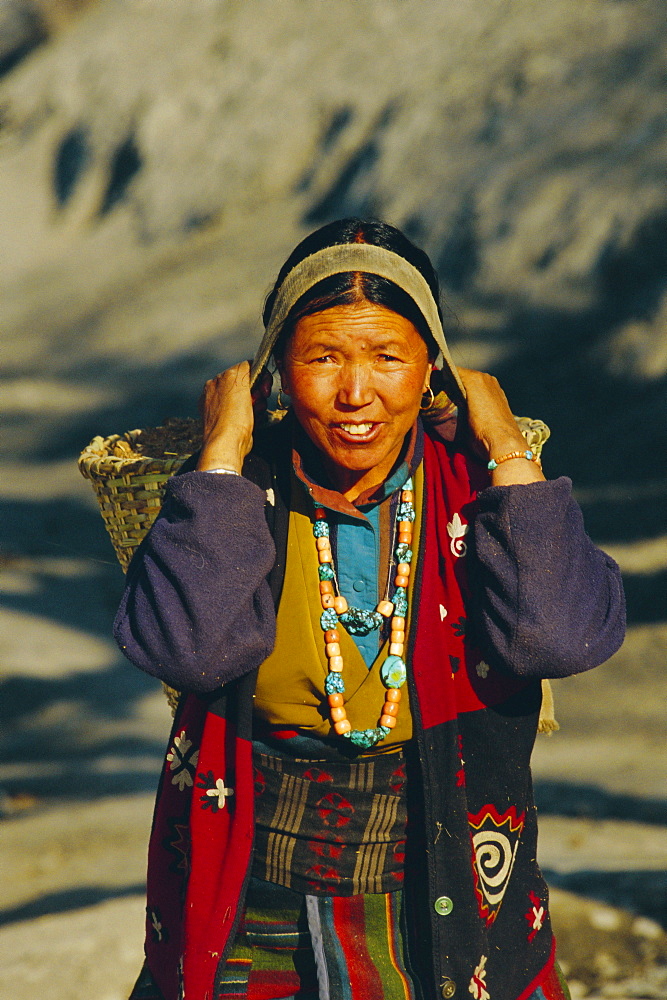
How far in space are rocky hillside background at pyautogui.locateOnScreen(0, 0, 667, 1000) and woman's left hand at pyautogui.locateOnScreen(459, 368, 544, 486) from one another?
2.10 meters

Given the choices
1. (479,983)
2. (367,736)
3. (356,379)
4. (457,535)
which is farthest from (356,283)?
(479,983)

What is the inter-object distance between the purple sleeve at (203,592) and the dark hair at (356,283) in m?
0.35

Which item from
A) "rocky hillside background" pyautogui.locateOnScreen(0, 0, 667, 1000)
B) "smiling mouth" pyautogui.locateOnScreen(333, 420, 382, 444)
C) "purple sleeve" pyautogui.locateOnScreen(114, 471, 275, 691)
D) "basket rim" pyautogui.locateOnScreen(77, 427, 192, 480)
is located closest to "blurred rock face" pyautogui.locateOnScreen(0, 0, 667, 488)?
"rocky hillside background" pyautogui.locateOnScreen(0, 0, 667, 1000)

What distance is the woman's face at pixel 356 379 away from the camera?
1883 mm

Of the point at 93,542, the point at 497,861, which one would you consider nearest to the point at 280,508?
the point at 497,861

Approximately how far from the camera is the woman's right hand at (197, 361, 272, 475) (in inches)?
77.5

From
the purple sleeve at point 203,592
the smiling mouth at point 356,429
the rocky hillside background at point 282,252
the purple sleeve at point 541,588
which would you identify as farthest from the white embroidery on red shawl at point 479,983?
the rocky hillside background at point 282,252

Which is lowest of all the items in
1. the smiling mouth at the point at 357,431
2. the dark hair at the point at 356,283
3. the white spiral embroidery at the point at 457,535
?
the white spiral embroidery at the point at 457,535

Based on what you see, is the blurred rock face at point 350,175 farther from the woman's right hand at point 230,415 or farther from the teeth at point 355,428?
the teeth at point 355,428

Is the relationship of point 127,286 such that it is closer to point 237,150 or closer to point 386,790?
point 237,150

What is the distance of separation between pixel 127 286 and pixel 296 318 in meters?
5.17

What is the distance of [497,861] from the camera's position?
201cm

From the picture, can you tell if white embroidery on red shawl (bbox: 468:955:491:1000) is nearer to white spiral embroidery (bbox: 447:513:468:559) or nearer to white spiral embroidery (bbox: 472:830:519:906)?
white spiral embroidery (bbox: 472:830:519:906)

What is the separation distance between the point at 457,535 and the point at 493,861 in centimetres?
64
